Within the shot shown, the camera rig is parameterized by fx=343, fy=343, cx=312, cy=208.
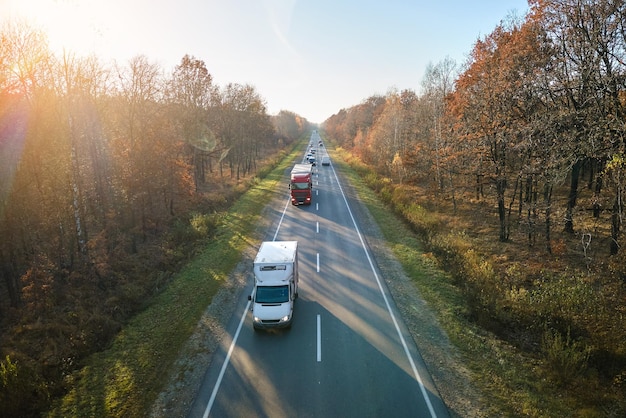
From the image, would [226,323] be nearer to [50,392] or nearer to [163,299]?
[163,299]

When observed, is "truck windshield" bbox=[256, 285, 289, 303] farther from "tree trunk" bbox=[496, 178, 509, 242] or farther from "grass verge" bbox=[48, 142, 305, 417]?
"tree trunk" bbox=[496, 178, 509, 242]

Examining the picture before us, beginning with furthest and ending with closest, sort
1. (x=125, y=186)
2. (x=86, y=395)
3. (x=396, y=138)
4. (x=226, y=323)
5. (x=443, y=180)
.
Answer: (x=396, y=138), (x=443, y=180), (x=125, y=186), (x=226, y=323), (x=86, y=395)

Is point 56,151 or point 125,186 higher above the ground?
point 56,151

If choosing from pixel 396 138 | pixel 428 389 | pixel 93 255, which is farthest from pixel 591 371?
pixel 396 138

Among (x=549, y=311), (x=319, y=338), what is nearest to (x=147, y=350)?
(x=319, y=338)

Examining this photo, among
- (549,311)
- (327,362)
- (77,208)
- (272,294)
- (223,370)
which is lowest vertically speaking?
(223,370)

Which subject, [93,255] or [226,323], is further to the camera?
[93,255]

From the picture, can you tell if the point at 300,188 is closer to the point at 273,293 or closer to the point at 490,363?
the point at 273,293
